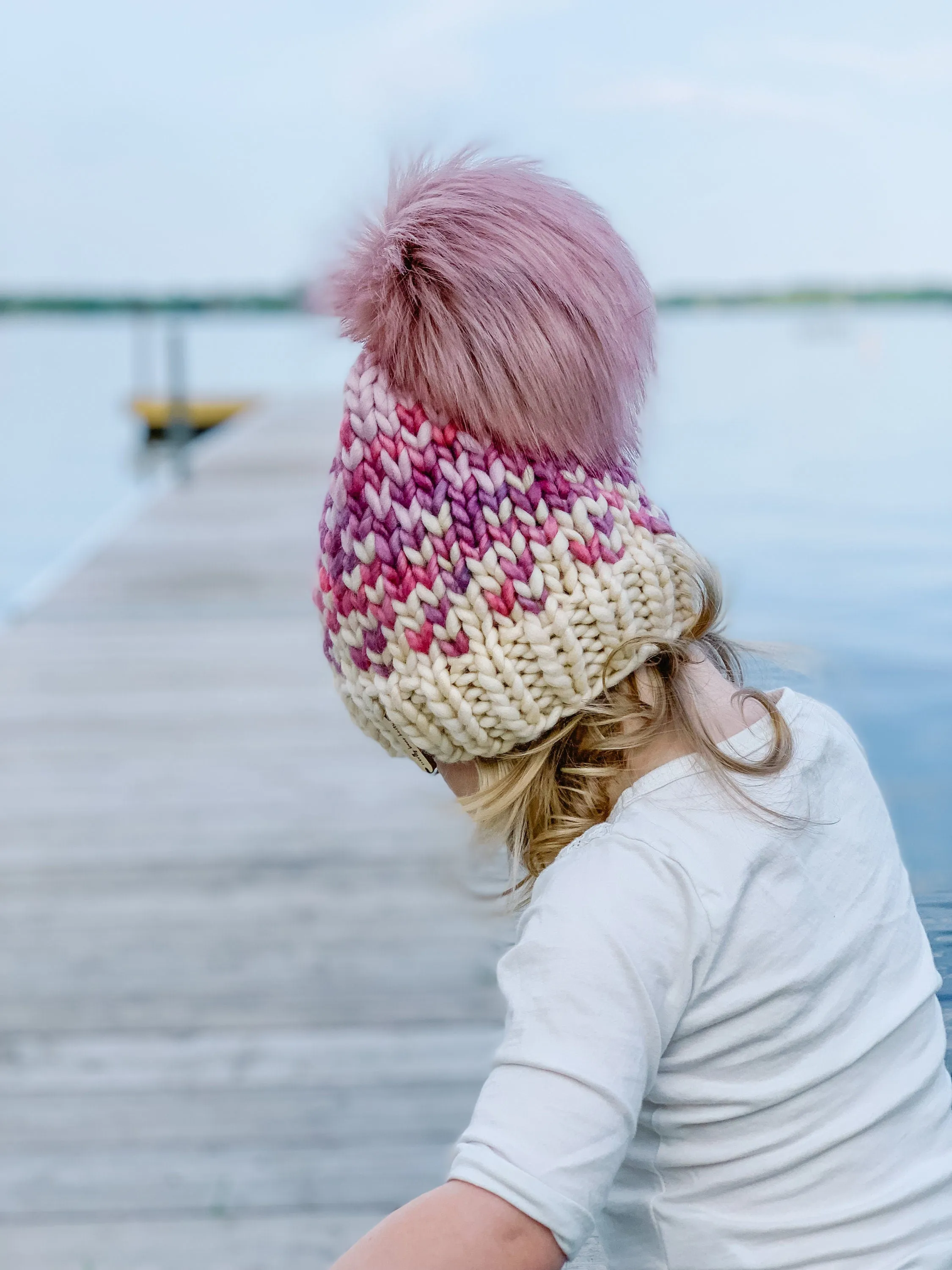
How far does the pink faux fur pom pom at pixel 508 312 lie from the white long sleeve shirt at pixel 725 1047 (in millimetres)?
241

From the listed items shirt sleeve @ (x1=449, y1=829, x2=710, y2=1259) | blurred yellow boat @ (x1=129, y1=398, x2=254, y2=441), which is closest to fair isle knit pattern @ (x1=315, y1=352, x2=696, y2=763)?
shirt sleeve @ (x1=449, y1=829, x2=710, y2=1259)

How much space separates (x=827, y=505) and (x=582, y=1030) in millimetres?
3685

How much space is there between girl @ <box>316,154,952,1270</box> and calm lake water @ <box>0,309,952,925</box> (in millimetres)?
119

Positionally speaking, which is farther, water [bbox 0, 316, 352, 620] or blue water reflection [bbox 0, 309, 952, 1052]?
water [bbox 0, 316, 352, 620]

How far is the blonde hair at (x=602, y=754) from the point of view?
2.93 ft

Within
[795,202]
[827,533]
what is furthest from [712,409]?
[795,202]

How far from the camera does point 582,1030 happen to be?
2.44 ft

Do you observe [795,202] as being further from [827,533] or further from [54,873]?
[827,533]

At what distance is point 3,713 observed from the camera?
12.1ft

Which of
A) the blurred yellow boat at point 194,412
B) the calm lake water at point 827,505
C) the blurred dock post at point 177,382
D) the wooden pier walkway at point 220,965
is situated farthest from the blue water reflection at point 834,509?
the blurred yellow boat at point 194,412

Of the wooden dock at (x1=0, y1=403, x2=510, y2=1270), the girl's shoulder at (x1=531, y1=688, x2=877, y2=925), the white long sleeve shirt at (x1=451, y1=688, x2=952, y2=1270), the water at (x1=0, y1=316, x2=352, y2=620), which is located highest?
the girl's shoulder at (x1=531, y1=688, x2=877, y2=925)

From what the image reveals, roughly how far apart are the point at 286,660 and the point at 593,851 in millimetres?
3420

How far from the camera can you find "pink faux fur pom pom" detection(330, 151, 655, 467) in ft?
2.74

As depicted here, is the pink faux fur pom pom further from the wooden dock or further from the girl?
the wooden dock
